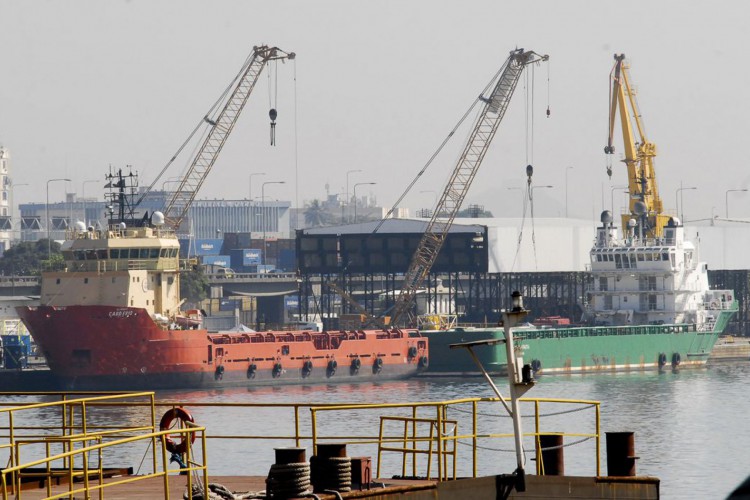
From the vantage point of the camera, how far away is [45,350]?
7506 cm

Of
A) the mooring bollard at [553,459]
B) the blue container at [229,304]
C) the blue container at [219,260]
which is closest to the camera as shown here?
the mooring bollard at [553,459]

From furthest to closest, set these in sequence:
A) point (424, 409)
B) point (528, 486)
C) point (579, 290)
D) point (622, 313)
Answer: point (579, 290), point (622, 313), point (424, 409), point (528, 486)

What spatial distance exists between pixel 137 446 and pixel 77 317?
87.9 ft

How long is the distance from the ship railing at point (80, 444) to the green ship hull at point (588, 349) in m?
23.9

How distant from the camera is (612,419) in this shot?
2216 inches

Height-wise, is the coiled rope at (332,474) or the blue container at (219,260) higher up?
the blue container at (219,260)

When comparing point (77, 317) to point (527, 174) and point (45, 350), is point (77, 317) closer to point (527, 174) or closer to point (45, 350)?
point (45, 350)

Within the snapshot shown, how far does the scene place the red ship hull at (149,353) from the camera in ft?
244

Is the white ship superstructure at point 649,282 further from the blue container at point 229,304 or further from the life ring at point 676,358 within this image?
the blue container at point 229,304

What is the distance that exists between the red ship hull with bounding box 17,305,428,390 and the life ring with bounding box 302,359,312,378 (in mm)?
51

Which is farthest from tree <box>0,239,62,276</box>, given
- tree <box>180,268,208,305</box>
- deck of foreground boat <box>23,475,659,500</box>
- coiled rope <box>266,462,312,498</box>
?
coiled rope <box>266,462,312,498</box>

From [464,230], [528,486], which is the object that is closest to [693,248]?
[464,230]

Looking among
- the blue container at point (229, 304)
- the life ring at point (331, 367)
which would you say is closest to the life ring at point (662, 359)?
the life ring at point (331, 367)

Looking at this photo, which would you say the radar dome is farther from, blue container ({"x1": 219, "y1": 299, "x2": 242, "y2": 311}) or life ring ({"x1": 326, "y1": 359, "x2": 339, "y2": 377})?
blue container ({"x1": 219, "y1": 299, "x2": 242, "y2": 311})
